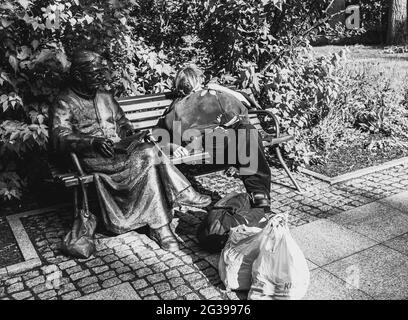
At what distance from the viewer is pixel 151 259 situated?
12.9ft

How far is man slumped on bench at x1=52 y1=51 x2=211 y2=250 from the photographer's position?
417cm

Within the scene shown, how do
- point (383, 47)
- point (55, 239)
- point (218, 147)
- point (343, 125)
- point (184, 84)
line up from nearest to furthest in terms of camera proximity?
point (55, 239), point (218, 147), point (184, 84), point (343, 125), point (383, 47)

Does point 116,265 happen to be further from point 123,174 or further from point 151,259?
point 123,174

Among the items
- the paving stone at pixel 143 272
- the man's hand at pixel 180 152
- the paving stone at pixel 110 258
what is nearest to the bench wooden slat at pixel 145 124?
the man's hand at pixel 180 152

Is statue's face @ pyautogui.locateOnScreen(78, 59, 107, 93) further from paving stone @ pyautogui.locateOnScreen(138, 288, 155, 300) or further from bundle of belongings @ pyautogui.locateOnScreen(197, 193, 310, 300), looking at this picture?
paving stone @ pyautogui.locateOnScreen(138, 288, 155, 300)

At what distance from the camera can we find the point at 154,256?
13.1 ft

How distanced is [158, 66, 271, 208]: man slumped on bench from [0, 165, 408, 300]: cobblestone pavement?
52 centimetres

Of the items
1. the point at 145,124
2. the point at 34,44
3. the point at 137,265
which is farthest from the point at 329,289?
the point at 34,44

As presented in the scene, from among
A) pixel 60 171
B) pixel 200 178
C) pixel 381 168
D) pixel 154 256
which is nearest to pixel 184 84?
pixel 200 178

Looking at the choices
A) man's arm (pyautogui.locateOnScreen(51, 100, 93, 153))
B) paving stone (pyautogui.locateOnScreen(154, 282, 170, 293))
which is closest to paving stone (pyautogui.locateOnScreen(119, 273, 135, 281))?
paving stone (pyautogui.locateOnScreen(154, 282, 170, 293))

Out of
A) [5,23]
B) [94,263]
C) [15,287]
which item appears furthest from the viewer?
[5,23]

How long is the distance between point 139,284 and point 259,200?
1.59 m

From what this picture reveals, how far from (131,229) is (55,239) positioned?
75cm

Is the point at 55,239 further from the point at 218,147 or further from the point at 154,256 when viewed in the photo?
the point at 218,147
